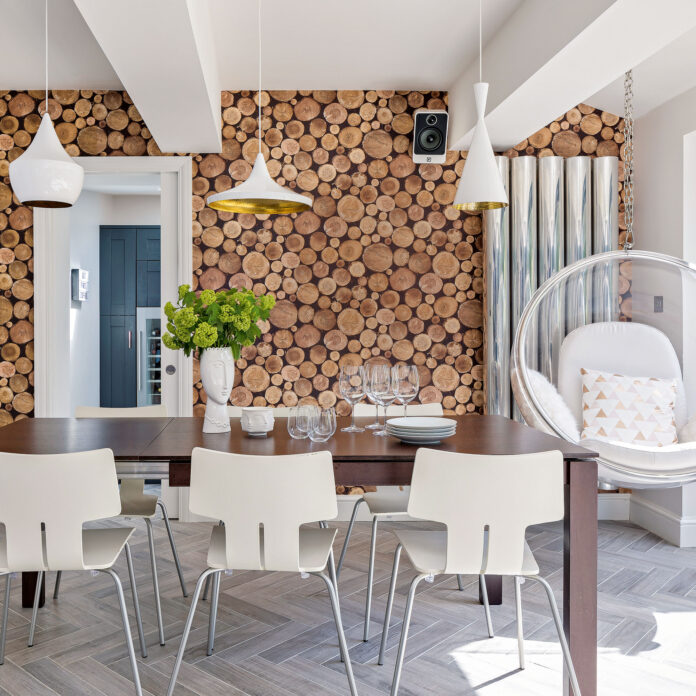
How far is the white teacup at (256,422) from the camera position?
258 centimetres

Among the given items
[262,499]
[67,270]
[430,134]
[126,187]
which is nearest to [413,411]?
[262,499]

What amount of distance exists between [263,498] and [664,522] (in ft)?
9.53

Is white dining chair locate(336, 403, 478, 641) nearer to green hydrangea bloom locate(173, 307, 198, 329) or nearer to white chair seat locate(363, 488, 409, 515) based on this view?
white chair seat locate(363, 488, 409, 515)

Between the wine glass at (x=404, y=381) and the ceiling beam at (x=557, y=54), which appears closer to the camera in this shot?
the ceiling beam at (x=557, y=54)

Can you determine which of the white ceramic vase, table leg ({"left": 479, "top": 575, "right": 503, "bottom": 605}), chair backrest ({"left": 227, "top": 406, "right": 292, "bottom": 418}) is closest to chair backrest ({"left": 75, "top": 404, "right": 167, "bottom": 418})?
chair backrest ({"left": 227, "top": 406, "right": 292, "bottom": 418})

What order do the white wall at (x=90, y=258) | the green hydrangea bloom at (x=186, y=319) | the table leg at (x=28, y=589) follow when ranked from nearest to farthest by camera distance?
the green hydrangea bloom at (x=186, y=319)
the table leg at (x=28, y=589)
the white wall at (x=90, y=258)

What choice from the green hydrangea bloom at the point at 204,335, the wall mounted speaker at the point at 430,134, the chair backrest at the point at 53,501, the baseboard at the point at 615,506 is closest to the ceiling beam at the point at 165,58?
the green hydrangea bloom at the point at 204,335

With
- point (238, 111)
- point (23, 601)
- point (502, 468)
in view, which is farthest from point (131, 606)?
point (238, 111)

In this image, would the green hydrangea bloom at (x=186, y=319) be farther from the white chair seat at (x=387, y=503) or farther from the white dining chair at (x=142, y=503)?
the white chair seat at (x=387, y=503)

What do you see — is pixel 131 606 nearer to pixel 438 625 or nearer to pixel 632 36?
pixel 438 625

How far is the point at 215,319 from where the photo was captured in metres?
2.56

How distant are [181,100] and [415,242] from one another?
170 centimetres

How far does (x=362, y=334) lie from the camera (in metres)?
4.42

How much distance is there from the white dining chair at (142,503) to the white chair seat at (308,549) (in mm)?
467
